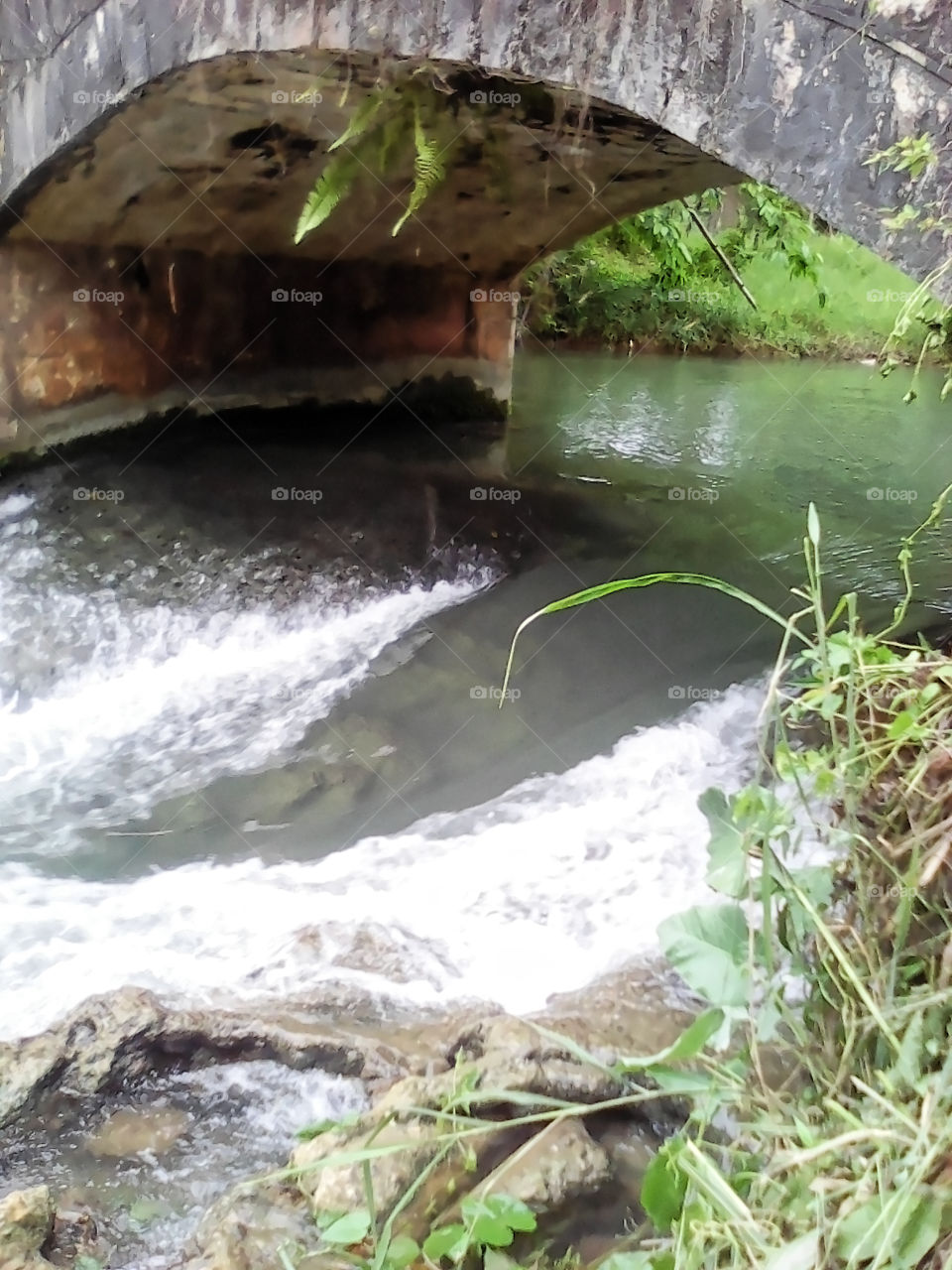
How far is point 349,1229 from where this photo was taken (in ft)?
4.27

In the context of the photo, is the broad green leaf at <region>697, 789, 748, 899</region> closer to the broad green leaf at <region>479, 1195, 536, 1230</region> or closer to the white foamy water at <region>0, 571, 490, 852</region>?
the broad green leaf at <region>479, 1195, 536, 1230</region>

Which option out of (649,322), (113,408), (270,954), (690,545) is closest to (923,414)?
(649,322)

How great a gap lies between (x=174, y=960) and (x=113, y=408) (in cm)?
381

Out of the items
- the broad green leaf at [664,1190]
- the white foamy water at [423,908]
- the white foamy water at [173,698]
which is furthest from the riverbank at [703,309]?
the broad green leaf at [664,1190]

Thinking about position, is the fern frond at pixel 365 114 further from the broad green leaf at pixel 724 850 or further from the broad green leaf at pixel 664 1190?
the broad green leaf at pixel 664 1190

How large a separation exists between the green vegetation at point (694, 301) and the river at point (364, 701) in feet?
16.0

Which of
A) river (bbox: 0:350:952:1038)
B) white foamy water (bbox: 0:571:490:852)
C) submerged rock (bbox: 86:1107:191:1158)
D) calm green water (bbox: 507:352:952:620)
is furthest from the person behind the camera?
calm green water (bbox: 507:352:952:620)

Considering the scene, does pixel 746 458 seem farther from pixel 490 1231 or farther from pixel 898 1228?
pixel 898 1228

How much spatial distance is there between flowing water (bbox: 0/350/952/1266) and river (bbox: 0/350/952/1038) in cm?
1

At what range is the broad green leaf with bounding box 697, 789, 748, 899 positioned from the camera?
119 cm

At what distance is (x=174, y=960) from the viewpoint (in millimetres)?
2545

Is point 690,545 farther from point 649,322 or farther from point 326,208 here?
point 649,322

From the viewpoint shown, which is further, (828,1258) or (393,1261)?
(393,1261)

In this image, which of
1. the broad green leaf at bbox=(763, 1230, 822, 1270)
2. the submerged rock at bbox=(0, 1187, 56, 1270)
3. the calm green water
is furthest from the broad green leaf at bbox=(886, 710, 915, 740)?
the calm green water
